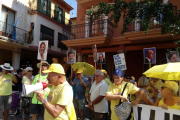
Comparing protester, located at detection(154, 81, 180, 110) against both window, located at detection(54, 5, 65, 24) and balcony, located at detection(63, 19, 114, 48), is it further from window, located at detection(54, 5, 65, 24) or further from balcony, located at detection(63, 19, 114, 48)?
window, located at detection(54, 5, 65, 24)

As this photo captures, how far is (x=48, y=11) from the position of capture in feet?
54.4

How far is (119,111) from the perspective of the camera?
9.85 feet

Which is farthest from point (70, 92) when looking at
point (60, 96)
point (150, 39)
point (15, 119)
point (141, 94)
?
point (150, 39)

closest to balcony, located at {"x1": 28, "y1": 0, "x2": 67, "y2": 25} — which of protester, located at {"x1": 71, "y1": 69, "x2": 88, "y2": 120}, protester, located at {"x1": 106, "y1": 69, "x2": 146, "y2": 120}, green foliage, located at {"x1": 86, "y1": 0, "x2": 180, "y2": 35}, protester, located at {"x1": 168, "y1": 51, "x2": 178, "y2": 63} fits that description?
green foliage, located at {"x1": 86, "y1": 0, "x2": 180, "y2": 35}

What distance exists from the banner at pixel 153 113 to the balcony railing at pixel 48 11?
14430 millimetres

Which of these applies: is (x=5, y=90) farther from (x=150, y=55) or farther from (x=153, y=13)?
(x=153, y=13)

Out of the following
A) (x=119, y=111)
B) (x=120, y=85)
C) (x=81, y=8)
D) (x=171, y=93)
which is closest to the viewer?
(x=171, y=93)

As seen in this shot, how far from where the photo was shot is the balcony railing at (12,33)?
12.3m

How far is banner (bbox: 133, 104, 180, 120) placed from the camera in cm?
271

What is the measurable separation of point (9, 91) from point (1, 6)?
979 centimetres

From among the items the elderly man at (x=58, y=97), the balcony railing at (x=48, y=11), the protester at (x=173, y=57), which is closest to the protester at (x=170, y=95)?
the elderly man at (x=58, y=97)

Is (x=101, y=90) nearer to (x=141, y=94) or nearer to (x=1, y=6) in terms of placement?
(x=141, y=94)

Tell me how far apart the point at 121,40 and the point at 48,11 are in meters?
10.2

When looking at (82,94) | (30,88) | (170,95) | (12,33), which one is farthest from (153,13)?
(12,33)
